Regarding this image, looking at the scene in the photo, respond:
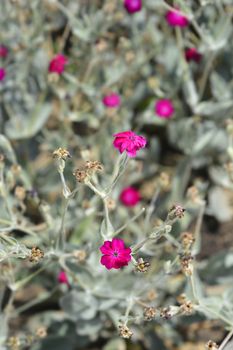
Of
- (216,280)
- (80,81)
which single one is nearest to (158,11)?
(80,81)

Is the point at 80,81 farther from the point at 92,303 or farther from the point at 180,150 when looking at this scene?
the point at 92,303

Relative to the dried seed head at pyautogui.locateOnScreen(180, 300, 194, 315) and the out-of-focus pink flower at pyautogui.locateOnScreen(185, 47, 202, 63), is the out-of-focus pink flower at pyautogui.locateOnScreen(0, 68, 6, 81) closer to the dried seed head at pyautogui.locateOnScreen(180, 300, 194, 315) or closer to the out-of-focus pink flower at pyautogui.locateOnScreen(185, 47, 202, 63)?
the out-of-focus pink flower at pyautogui.locateOnScreen(185, 47, 202, 63)

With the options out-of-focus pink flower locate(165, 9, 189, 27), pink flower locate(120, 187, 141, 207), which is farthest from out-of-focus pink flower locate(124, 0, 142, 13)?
pink flower locate(120, 187, 141, 207)

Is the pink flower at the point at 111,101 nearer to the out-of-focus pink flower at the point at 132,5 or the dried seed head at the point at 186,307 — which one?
the out-of-focus pink flower at the point at 132,5

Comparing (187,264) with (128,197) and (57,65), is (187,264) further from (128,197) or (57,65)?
(57,65)

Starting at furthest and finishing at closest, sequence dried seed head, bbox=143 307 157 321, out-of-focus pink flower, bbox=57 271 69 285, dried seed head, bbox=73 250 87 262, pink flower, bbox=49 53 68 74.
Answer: pink flower, bbox=49 53 68 74, out-of-focus pink flower, bbox=57 271 69 285, dried seed head, bbox=73 250 87 262, dried seed head, bbox=143 307 157 321

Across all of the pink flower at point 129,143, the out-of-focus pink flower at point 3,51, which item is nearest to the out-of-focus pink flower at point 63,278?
the pink flower at point 129,143
